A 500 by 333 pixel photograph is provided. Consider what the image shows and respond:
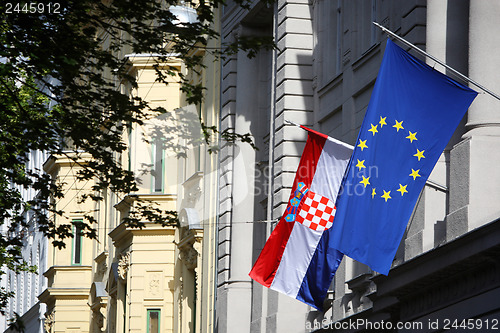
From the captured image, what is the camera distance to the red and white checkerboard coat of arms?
18891 millimetres

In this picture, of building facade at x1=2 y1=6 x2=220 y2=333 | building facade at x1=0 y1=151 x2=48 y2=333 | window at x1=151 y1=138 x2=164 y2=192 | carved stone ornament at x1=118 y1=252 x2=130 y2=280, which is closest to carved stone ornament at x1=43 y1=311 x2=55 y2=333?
building facade at x1=0 y1=151 x2=48 y2=333

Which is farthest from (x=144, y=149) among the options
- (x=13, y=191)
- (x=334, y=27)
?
(x=13, y=191)

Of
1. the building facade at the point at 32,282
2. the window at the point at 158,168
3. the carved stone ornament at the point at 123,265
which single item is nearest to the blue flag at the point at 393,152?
the window at the point at 158,168

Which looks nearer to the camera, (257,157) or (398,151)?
(398,151)

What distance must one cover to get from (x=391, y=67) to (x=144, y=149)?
69.9ft

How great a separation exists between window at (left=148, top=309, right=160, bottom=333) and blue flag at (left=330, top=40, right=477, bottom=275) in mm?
19907

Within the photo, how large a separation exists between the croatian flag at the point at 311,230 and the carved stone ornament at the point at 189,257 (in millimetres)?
12806

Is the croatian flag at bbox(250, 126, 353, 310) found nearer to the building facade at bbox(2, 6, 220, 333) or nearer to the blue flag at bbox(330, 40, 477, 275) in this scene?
the blue flag at bbox(330, 40, 477, 275)

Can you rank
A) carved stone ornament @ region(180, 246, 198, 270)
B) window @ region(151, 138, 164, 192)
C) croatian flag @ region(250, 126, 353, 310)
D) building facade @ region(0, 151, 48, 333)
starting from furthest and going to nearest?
building facade @ region(0, 151, 48, 333) < window @ region(151, 138, 164, 192) < carved stone ornament @ region(180, 246, 198, 270) < croatian flag @ region(250, 126, 353, 310)

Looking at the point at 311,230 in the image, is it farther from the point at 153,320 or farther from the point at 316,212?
the point at 153,320

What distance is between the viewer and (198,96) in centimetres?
1631

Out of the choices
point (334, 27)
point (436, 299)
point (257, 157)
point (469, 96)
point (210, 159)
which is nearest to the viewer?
point (469, 96)

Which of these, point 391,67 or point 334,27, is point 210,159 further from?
point 391,67

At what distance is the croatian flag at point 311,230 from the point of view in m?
18.8
